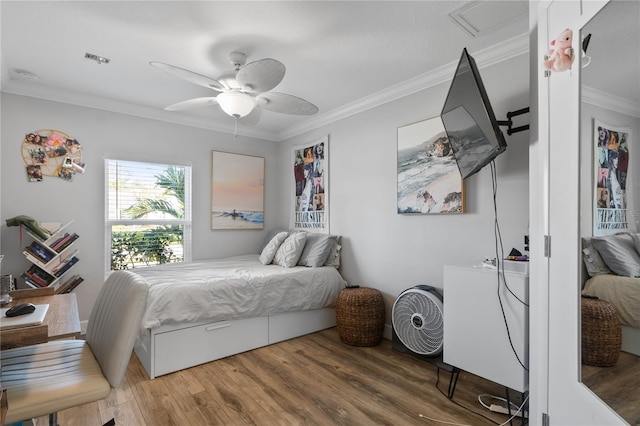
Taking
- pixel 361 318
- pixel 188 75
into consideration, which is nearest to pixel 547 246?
pixel 361 318

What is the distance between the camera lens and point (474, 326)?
Answer: 2.01 meters

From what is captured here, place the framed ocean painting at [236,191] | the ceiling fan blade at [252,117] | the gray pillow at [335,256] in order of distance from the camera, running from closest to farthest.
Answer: the ceiling fan blade at [252,117]
the gray pillow at [335,256]
the framed ocean painting at [236,191]

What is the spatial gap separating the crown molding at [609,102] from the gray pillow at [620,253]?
0.38 meters

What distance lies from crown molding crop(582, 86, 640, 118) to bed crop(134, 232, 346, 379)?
8.64 feet

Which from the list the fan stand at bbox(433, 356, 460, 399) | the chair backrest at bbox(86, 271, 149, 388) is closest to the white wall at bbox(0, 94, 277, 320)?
the chair backrest at bbox(86, 271, 149, 388)

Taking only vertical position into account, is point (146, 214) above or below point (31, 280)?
above

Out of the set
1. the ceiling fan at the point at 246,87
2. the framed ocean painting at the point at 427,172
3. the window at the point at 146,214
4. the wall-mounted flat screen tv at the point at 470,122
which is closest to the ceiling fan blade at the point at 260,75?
the ceiling fan at the point at 246,87

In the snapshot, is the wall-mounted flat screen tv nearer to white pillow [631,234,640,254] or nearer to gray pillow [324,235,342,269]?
white pillow [631,234,640,254]

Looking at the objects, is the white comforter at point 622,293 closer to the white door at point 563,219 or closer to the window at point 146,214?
the white door at point 563,219

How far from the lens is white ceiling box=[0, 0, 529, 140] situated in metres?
2.02

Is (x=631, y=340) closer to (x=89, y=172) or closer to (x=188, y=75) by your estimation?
(x=188, y=75)

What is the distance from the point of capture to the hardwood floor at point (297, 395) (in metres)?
1.95

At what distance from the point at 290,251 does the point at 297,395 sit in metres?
1.70

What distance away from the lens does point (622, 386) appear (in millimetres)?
1004
